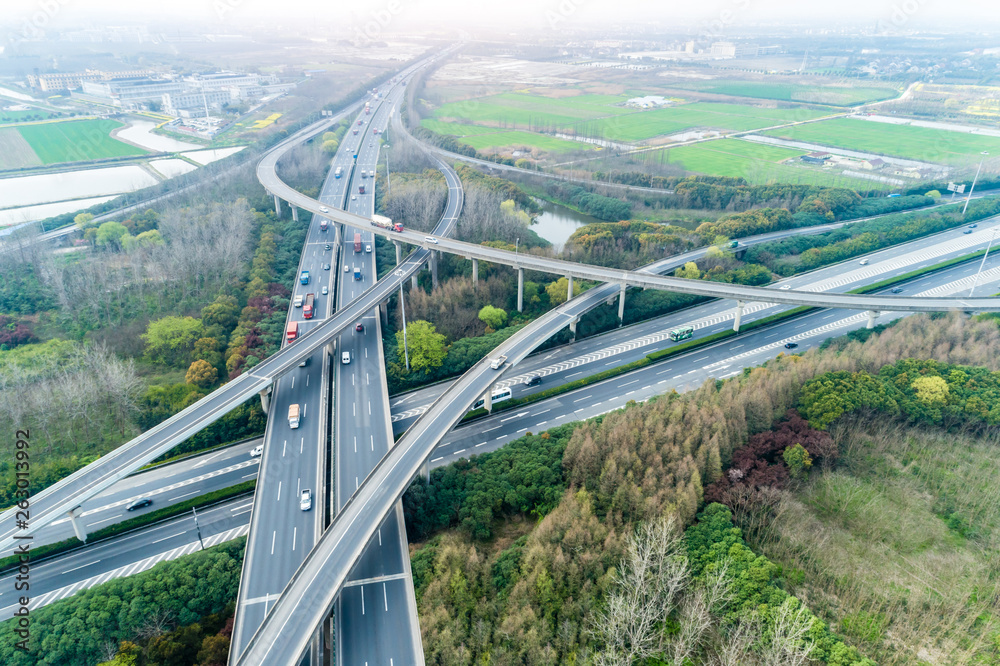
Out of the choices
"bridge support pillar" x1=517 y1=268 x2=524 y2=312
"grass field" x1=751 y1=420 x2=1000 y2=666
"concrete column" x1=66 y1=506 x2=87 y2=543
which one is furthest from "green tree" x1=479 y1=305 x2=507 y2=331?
"concrete column" x1=66 y1=506 x2=87 y2=543

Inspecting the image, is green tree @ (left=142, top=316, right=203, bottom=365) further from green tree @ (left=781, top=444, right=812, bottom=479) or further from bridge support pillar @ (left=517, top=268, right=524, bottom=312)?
green tree @ (left=781, top=444, right=812, bottom=479)

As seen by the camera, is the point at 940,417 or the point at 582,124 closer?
the point at 940,417

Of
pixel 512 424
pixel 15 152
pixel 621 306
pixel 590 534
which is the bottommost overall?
pixel 512 424

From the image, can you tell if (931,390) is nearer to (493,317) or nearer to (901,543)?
(901,543)

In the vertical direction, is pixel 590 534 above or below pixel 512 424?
above

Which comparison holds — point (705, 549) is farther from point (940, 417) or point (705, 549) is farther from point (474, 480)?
Answer: point (940, 417)

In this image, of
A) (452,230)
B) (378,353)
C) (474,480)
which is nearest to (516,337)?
(378,353)

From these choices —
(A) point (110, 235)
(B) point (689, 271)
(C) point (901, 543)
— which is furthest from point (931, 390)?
(A) point (110, 235)
